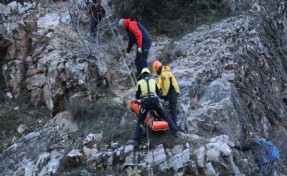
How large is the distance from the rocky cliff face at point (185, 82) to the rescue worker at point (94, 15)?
0.48 meters

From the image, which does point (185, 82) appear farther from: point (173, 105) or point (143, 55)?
point (173, 105)

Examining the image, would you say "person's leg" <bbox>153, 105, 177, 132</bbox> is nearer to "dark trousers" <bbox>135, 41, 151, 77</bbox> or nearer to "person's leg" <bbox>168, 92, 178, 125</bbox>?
"person's leg" <bbox>168, 92, 178, 125</bbox>

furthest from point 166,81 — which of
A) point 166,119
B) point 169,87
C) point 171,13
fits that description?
point 171,13

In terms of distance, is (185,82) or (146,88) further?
(185,82)

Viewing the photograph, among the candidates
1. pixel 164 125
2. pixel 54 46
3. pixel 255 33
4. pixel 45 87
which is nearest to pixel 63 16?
pixel 54 46

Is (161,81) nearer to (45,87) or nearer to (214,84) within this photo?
(214,84)

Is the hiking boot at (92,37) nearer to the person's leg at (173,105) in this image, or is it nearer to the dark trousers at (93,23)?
the dark trousers at (93,23)

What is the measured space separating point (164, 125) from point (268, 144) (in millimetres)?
2247

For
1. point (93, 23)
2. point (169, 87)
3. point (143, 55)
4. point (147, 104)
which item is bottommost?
point (147, 104)

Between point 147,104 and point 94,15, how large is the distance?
5.77 metres

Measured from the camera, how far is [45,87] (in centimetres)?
1353

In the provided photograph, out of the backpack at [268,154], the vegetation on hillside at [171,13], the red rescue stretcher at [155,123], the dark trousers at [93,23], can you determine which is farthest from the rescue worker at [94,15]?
the backpack at [268,154]

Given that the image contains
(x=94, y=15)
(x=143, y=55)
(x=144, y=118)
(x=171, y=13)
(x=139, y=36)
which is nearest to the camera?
(x=144, y=118)

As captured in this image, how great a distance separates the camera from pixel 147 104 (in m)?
9.33
